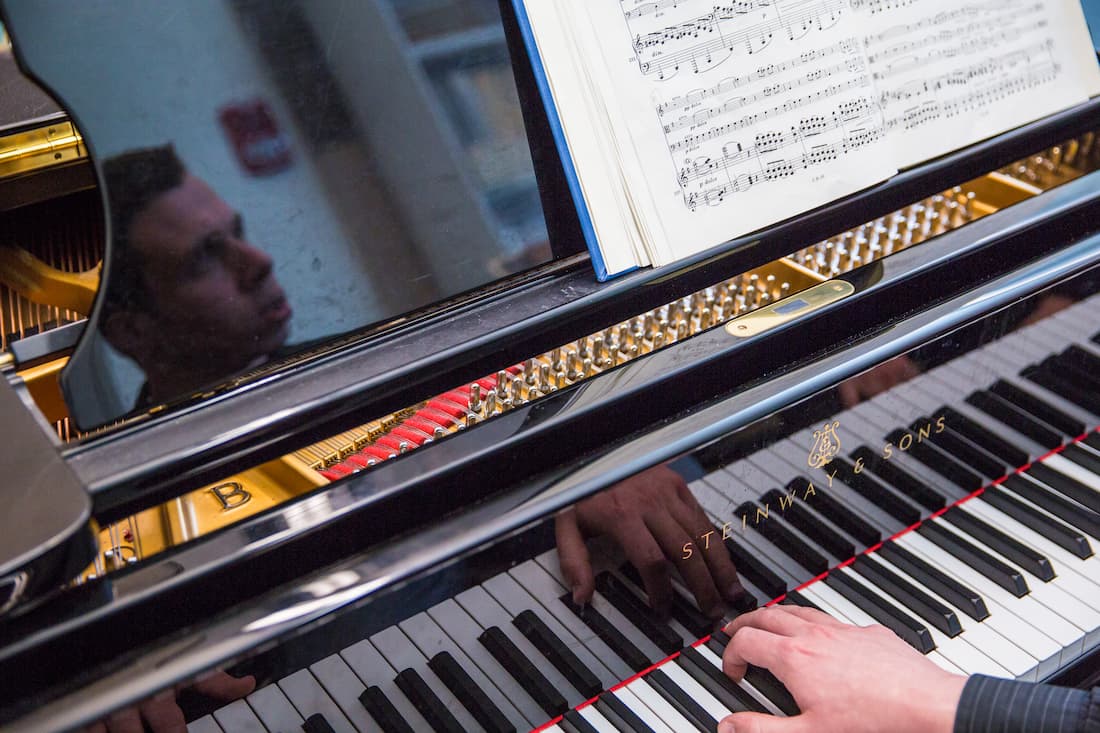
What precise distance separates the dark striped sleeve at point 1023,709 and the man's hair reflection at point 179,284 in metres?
1.08

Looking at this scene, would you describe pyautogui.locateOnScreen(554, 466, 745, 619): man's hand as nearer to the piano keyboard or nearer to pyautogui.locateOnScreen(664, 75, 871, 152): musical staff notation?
the piano keyboard

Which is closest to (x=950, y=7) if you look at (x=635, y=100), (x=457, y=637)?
(x=635, y=100)

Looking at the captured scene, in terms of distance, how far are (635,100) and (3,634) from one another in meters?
1.07

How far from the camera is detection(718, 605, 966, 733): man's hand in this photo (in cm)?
142

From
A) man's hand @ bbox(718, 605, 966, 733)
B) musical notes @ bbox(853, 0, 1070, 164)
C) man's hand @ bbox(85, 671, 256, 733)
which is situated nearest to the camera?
man's hand @ bbox(85, 671, 256, 733)

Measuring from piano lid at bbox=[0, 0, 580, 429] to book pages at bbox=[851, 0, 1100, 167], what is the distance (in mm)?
648

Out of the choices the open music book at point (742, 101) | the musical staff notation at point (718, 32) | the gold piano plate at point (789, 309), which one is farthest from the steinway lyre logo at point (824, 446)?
the musical staff notation at point (718, 32)

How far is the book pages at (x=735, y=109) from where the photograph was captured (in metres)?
1.49

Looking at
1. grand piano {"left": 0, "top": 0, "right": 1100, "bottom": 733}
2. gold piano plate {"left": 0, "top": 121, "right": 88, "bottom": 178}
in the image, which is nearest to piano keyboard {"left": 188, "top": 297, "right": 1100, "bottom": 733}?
grand piano {"left": 0, "top": 0, "right": 1100, "bottom": 733}

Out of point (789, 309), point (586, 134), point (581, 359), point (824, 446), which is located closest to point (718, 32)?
point (586, 134)

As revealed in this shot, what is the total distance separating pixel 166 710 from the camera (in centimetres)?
112

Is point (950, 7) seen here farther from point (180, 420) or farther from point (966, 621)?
point (180, 420)

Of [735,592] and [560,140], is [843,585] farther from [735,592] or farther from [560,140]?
[560,140]

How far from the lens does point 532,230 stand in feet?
5.01
